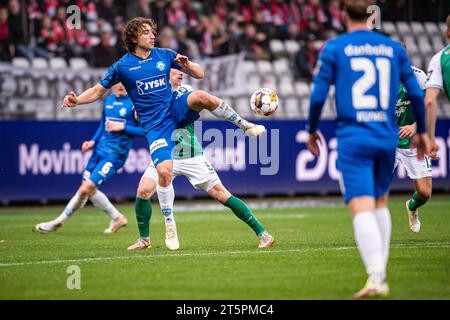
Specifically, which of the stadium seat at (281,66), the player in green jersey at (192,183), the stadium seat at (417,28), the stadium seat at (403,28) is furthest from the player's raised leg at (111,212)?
the stadium seat at (417,28)

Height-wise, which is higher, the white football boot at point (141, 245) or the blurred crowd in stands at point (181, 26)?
the blurred crowd in stands at point (181, 26)

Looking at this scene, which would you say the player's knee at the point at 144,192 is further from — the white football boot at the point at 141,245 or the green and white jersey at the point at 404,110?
the green and white jersey at the point at 404,110

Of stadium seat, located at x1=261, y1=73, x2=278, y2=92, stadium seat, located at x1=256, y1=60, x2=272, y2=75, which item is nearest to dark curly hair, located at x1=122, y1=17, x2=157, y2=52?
stadium seat, located at x1=261, y1=73, x2=278, y2=92

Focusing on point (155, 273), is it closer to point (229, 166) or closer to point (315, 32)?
point (229, 166)

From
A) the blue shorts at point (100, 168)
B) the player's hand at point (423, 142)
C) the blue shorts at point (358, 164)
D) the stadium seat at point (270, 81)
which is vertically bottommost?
the blue shorts at point (100, 168)

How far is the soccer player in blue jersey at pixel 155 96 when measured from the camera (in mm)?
9742

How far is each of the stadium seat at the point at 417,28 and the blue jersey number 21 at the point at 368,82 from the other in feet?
58.6

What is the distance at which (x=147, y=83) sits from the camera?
9.85m

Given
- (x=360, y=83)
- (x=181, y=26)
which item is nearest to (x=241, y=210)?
(x=360, y=83)

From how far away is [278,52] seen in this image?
22.5 metres

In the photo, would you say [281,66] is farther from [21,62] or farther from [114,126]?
[114,126]

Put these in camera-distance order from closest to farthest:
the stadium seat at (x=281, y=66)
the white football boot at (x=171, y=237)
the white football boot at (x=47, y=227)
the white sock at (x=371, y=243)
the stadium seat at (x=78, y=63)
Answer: the white sock at (x=371, y=243), the white football boot at (x=171, y=237), the white football boot at (x=47, y=227), the stadium seat at (x=78, y=63), the stadium seat at (x=281, y=66)

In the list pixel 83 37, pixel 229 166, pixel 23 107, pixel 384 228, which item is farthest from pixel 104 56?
pixel 384 228

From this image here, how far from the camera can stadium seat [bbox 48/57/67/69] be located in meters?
19.1
